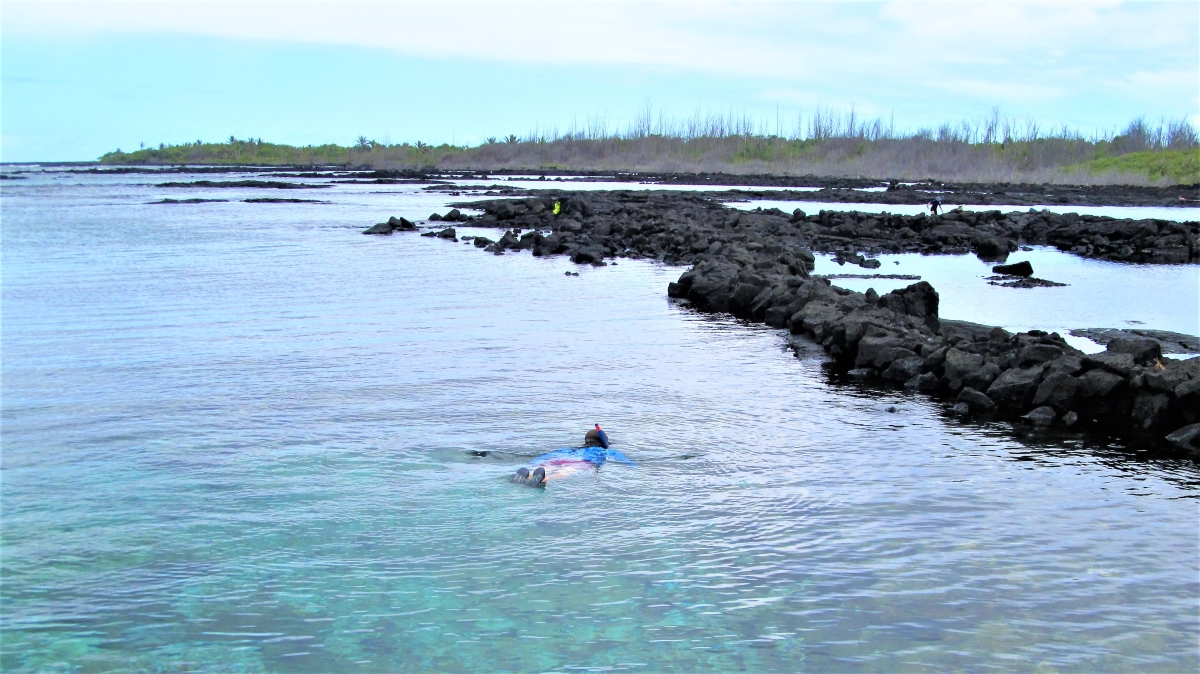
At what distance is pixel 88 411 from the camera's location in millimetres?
10984

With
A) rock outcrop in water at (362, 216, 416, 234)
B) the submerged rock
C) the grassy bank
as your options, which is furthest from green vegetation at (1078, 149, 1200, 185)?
rock outcrop in water at (362, 216, 416, 234)

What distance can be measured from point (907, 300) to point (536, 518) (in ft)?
37.9

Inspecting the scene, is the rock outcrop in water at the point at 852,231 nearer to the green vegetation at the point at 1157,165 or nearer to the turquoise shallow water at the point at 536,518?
the turquoise shallow water at the point at 536,518

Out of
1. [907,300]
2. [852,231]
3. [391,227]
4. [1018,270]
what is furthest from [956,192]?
[907,300]

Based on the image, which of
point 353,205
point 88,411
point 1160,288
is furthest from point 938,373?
point 353,205

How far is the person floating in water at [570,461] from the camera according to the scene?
886cm

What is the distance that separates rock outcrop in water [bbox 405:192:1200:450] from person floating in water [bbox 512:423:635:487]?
16.8ft

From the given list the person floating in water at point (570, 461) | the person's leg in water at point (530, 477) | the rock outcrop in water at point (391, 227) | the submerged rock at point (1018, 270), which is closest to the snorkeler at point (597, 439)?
the person floating in water at point (570, 461)

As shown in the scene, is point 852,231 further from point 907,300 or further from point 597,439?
point 597,439

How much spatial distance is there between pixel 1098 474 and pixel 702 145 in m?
99.7

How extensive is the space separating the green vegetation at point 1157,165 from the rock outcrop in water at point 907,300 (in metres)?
37.6

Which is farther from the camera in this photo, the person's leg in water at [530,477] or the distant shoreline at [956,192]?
the distant shoreline at [956,192]

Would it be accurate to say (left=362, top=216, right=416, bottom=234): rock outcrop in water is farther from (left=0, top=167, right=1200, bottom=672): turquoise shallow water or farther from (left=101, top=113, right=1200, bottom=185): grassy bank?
(left=101, top=113, right=1200, bottom=185): grassy bank

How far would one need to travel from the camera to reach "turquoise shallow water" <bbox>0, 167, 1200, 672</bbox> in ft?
20.1
